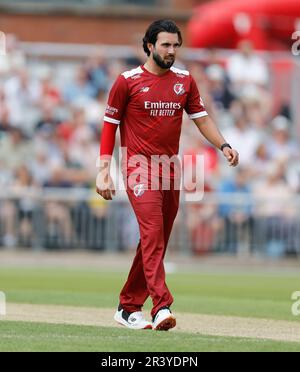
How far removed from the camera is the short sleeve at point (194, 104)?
11047 millimetres

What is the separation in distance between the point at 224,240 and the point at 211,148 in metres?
1.92

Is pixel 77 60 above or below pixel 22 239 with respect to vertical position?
above

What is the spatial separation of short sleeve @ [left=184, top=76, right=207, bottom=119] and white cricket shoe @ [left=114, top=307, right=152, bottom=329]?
1953 millimetres

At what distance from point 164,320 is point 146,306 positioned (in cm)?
357

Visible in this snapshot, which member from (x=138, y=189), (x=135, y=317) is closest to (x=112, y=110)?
(x=138, y=189)

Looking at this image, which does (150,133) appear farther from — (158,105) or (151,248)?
(151,248)

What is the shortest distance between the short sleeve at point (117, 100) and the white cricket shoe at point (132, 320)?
71.9 inches

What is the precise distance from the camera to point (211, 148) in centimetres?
2277

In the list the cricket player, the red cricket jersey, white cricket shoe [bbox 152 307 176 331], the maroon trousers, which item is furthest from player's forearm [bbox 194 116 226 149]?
white cricket shoe [bbox 152 307 176 331]

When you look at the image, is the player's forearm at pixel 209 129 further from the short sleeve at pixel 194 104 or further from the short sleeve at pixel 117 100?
the short sleeve at pixel 117 100

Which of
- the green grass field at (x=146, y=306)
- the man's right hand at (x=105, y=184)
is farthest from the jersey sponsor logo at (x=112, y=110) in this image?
the green grass field at (x=146, y=306)

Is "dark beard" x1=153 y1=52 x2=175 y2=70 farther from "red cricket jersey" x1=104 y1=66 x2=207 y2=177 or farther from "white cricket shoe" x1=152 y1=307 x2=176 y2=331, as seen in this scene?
"white cricket shoe" x1=152 y1=307 x2=176 y2=331
